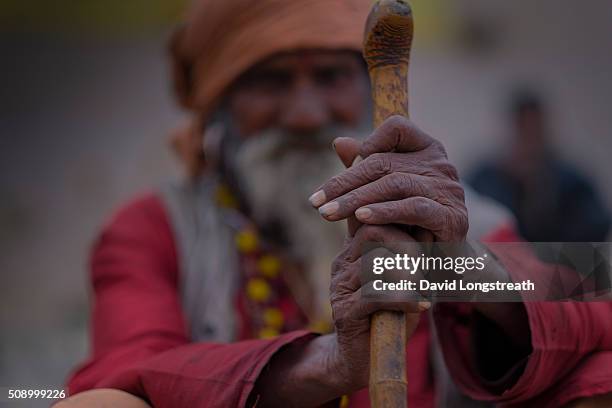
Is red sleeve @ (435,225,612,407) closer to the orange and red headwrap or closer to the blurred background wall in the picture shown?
the orange and red headwrap

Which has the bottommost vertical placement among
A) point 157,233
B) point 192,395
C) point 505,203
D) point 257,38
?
point 192,395

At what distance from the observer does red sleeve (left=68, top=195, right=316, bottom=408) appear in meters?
2.08

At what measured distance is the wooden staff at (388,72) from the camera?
182 centimetres

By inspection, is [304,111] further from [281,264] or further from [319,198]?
[319,198]

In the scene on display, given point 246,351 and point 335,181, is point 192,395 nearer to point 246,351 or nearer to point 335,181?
point 246,351

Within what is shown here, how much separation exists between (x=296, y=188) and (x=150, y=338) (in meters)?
0.66

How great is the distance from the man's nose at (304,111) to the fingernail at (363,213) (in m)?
1.17

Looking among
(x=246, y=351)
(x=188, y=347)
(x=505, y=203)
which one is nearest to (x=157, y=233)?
(x=188, y=347)

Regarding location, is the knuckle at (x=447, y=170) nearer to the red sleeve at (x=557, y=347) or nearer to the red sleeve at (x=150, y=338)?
the red sleeve at (x=557, y=347)

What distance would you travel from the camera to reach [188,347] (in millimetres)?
2287

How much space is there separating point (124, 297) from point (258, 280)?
40cm

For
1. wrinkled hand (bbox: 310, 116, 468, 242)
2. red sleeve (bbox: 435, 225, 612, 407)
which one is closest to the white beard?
red sleeve (bbox: 435, 225, 612, 407)

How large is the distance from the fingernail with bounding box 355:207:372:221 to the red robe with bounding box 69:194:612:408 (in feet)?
1.31

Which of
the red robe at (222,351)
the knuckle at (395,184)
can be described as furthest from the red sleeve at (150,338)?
the knuckle at (395,184)
